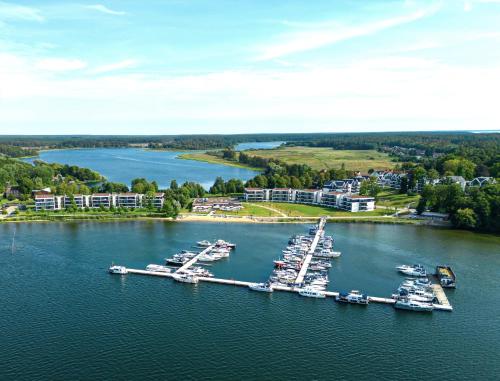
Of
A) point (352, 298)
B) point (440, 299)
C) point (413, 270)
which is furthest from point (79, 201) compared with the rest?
point (440, 299)

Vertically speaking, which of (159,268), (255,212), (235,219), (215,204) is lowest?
(159,268)

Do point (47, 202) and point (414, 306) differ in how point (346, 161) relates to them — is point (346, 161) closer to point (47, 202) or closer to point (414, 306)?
point (47, 202)

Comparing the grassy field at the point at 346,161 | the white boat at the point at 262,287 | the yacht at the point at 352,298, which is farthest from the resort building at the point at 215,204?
the grassy field at the point at 346,161

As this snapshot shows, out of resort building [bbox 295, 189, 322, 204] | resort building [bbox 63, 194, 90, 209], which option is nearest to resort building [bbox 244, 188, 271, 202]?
resort building [bbox 295, 189, 322, 204]

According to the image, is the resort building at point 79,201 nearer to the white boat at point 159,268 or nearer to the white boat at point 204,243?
the white boat at point 204,243

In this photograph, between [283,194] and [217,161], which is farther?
[217,161]

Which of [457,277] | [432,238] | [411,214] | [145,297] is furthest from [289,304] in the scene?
[411,214]

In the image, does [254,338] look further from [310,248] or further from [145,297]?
[310,248]
